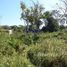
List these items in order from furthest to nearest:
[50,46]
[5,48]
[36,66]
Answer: [50,46] → [5,48] → [36,66]

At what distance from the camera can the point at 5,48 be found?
474 inches

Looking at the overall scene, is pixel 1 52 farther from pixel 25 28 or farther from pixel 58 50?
pixel 25 28

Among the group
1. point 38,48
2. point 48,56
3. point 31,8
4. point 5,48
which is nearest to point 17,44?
point 38,48

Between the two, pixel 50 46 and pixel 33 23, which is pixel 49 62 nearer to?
pixel 50 46

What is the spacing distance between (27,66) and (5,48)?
9.13 feet

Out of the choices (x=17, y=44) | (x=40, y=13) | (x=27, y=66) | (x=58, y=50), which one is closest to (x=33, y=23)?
(x=40, y=13)

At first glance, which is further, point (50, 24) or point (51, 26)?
point (50, 24)

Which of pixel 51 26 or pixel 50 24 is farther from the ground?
pixel 50 24

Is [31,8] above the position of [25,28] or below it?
above

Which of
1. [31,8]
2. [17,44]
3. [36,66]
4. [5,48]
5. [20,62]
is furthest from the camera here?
[31,8]

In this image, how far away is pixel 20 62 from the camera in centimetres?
949

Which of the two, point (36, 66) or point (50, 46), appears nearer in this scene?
point (36, 66)

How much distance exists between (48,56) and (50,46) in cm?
228

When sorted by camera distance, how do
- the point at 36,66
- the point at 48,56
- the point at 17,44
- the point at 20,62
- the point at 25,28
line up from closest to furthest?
the point at 20,62 < the point at 36,66 < the point at 48,56 < the point at 17,44 < the point at 25,28
